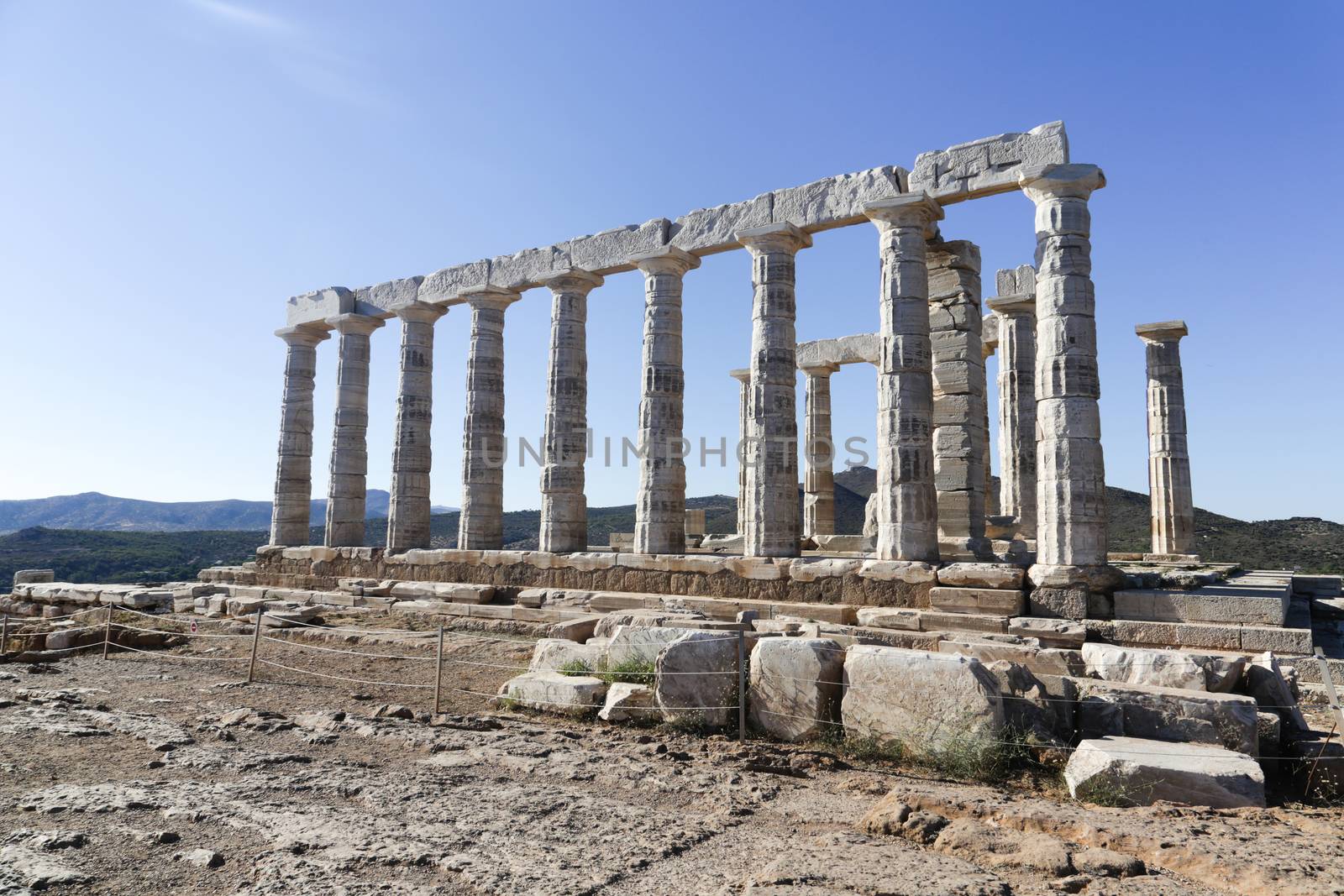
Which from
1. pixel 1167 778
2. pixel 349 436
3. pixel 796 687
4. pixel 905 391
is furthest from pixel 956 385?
pixel 349 436

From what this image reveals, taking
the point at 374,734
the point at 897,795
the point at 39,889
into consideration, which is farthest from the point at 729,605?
the point at 39,889

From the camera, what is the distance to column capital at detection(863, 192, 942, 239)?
13.9m

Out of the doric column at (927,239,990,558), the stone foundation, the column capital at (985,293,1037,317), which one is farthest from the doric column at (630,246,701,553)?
the column capital at (985,293,1037,317)

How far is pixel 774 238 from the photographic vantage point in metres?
15.5

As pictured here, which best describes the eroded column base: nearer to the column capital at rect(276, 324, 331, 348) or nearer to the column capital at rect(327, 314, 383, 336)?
the column capital at rect(327, 314, 383, 336)

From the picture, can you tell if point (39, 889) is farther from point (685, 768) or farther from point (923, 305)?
point (923, 305)

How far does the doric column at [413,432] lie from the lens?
20078mm

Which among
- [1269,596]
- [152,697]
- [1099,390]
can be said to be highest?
[1099,390]

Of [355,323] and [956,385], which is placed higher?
[355,323]

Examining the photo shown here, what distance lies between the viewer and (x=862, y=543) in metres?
19.9

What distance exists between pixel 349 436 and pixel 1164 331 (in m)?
19.9

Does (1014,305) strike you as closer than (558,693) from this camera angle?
No

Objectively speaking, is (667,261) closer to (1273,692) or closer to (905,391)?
(905,391)

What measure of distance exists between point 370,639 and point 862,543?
36.1ft
